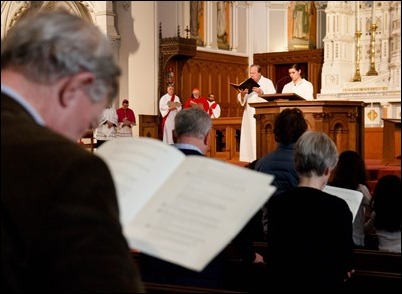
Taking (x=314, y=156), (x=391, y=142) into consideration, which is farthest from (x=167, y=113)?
(x=314, y=156)

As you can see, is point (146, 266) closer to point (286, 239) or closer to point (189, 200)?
point (286, 239)

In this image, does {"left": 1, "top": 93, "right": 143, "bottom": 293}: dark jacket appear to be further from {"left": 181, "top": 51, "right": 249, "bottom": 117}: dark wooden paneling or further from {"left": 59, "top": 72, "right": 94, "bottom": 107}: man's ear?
{"left": 181, "top": 51, "right": 249, "bottom": 117}: dark wooden paneling

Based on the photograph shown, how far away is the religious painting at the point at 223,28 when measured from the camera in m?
17.0

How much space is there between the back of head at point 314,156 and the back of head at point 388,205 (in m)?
0.61

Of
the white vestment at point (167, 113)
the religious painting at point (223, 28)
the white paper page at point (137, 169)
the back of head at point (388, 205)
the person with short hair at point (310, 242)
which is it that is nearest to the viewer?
the white paper page at point (137, 169)

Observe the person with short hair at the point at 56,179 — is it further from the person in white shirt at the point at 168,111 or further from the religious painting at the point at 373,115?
the religious painting at the point at 373,115

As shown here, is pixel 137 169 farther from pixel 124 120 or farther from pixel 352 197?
pixel 124 120

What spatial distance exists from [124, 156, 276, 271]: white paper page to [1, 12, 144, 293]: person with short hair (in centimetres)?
29

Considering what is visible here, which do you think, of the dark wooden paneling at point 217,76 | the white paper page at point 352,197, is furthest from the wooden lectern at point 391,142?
the dark wooden paneling at point 217,76

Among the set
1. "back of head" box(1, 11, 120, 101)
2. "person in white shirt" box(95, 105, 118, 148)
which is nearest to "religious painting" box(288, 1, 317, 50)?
"person in white shirt" box(95, 105, 118, 148)

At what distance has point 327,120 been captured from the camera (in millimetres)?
6961

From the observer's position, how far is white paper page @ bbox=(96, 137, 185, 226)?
1.53 metres

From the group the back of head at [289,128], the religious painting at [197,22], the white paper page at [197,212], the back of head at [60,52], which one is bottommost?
the white paper page at [197,212]

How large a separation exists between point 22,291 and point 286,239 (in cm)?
154
